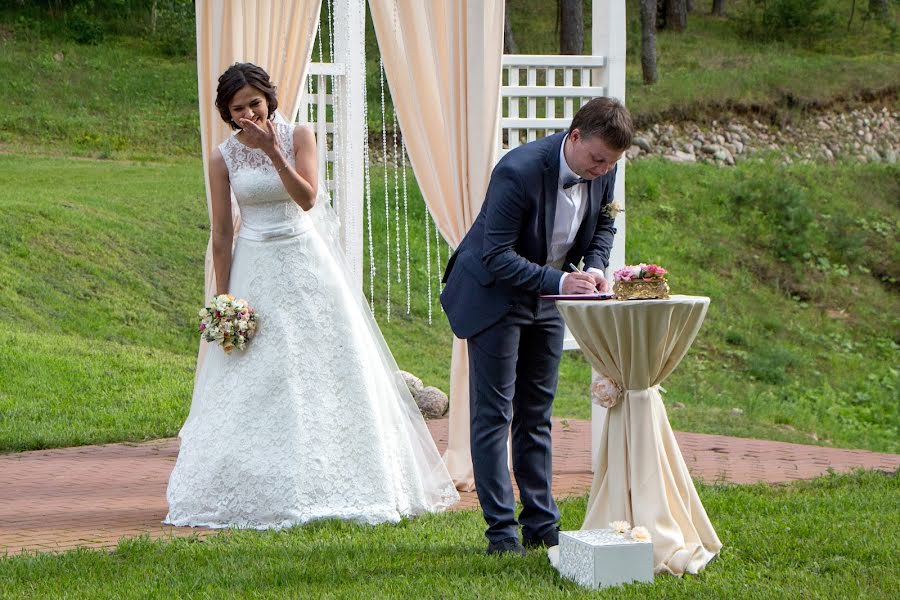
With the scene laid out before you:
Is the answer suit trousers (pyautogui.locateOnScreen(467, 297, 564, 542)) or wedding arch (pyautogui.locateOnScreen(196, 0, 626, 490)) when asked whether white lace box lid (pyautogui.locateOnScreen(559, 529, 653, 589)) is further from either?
wedding arch (pyautogui.locateOnScreen(196, 0, 626, 490))

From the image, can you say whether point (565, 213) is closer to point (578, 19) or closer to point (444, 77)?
point (444, 77)

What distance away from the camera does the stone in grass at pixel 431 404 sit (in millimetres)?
9297

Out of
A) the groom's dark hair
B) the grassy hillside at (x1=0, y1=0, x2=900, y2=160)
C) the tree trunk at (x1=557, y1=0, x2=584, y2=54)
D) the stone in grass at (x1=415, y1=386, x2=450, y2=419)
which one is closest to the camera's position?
the groom's dark hair

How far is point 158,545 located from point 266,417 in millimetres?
Answer: 790

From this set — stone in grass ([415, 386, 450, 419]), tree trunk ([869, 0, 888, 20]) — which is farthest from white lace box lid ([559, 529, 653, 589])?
tree trunk ([869, 0, 888, 20])

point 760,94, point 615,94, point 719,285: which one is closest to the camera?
point 615,94

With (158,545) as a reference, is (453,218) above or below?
above

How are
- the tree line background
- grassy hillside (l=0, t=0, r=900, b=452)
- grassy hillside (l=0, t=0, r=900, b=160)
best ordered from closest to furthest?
grassy hillside (l=0, t=0, r=900, b=452), grassy hillside (l=0, t=0, r=900, b=160), the tree line background

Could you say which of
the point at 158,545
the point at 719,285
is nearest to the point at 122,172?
the point at 719,285

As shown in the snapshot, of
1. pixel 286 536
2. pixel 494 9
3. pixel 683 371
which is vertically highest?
pixel 494 9

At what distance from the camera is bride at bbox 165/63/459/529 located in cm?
531

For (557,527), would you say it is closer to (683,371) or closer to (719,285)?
(683,371)

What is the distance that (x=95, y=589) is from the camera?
166 inches

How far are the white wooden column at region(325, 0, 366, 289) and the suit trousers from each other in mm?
2510
